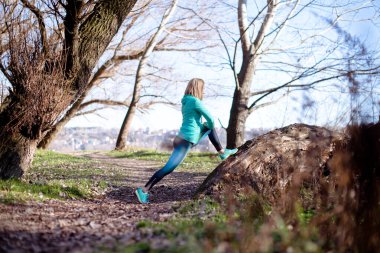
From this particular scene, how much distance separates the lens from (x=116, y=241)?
4246 millimetres

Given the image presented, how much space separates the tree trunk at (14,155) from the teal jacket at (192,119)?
3006mm

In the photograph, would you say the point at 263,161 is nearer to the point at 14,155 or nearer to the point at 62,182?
the point at 62,182

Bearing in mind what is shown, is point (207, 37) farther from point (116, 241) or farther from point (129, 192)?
point (116, 241)

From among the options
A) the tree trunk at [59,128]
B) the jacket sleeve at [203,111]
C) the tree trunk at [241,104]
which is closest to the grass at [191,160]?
the tree trunk at [241,104]

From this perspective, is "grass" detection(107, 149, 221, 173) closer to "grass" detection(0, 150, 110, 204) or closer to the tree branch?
"grass" detection(0, 150, 110, 204)

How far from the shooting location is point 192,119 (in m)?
7.91

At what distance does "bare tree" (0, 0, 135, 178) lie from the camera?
8.04m

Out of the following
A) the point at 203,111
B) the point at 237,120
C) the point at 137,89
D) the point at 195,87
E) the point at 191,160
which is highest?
the point at 137,89

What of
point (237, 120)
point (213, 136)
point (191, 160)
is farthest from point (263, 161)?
point (191, 160)

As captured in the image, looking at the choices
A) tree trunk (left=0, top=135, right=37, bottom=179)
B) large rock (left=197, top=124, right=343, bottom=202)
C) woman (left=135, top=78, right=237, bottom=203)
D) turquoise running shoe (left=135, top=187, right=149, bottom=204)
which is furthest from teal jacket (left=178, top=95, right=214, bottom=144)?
tree trunk (left=0, top=135, right=37, bottom=179)

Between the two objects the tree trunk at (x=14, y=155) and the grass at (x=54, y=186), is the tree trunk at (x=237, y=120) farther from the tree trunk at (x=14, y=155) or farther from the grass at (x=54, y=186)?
the tree trunk at (x=14, y=155)

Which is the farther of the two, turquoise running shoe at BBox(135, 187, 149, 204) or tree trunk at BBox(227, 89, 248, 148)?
tree trunk at BBox(227, 89, 248, 148)

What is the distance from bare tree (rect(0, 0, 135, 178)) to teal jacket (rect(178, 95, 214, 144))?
230 centimetres

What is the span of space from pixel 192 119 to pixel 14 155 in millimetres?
3415
